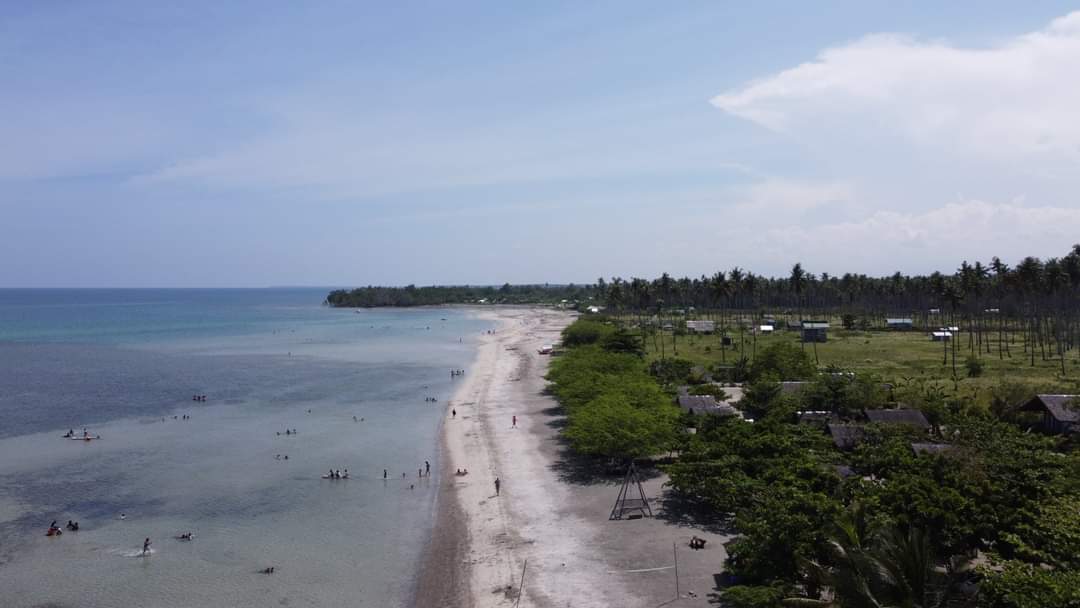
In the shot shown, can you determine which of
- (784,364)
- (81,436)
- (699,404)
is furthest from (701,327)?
(81,436)

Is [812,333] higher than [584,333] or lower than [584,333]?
lower

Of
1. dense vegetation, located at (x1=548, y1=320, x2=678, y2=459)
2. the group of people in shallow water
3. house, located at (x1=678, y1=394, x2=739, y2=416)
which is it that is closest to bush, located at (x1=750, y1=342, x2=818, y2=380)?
house, located at (x1=678, y1=394, x2=739, y2=416)

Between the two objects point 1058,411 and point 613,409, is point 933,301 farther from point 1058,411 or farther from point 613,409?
point 613,409

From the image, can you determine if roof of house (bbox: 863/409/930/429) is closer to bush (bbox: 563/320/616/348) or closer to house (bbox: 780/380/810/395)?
house (bbox: 780/380/810/395)

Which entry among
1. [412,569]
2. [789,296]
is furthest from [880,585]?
[789,296]

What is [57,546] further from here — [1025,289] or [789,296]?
[789,296]

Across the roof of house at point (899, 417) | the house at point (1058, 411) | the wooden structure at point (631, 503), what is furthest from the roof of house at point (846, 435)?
the house at point (1058, 411)

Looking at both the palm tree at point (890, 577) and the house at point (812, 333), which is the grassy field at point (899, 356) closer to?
the house at point (812, 333)
